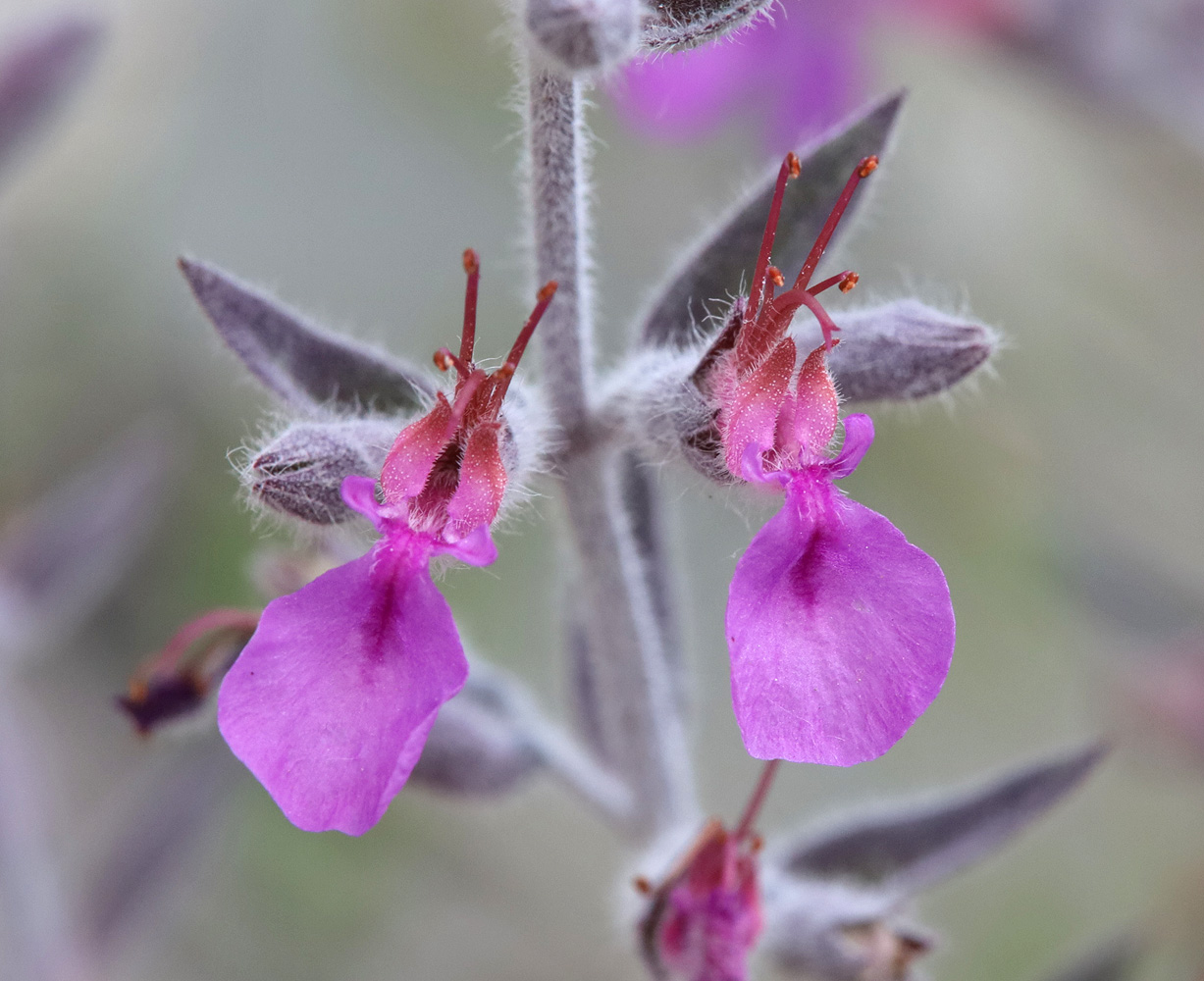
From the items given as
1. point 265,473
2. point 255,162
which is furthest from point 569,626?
point 255,162

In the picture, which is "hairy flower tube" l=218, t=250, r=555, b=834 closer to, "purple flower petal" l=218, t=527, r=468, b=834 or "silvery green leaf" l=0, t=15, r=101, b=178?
"purple flower petal" l=218, t=527, r=468, b=834

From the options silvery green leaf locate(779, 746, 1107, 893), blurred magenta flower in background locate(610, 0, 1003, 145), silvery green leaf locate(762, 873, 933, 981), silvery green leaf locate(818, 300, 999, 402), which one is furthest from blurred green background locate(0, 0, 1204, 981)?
silvery green leaf locate(818, 300, 999, 402)

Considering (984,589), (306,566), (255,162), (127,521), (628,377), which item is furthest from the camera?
(255,162)

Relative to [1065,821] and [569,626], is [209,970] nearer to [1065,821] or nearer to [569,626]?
[569,626]

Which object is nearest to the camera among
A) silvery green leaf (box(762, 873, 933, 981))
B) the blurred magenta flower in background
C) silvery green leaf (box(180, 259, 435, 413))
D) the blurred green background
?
silvery green leaf (box(180, 259, 435, 413))

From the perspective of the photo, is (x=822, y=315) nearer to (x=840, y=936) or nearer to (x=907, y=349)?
(x=907, y=349)

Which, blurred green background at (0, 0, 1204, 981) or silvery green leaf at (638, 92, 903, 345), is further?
blurred green background at (0, 0, 1204, 981)

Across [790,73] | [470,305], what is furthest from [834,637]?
[790,73]
